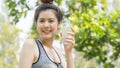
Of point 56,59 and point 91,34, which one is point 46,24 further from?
point 91,34

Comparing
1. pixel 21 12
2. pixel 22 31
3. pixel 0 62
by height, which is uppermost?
pixel 21 12

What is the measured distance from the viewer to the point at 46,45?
8.68 feet

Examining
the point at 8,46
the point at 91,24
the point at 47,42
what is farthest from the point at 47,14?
the point at 8,46

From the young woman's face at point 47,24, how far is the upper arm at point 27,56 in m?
0.13

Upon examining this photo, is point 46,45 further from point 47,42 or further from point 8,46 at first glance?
point 8,46

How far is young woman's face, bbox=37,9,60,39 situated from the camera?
2549 mm

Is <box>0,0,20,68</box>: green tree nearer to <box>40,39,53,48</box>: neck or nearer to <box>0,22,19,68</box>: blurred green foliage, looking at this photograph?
<box>0,22,19,68</box>: blurred green foliage

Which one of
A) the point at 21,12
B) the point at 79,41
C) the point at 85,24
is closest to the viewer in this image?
the point at 21,12

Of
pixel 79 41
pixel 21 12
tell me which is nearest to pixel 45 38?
pixel 21 12

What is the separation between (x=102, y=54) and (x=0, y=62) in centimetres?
1301

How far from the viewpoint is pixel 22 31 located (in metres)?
19.2

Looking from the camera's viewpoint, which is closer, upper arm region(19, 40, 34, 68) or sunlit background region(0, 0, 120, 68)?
upper arm region(19, 40, 34, 68)

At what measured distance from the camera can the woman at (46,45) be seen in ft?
7.98

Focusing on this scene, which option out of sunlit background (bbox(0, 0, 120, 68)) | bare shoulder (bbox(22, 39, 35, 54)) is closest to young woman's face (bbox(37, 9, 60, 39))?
bare shoulder (bbox(22, 39, 35, 54))
